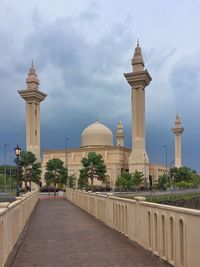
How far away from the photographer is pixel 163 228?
8070 millimetres

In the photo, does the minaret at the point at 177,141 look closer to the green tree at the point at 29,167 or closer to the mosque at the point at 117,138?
the mosque at the point at 117,138

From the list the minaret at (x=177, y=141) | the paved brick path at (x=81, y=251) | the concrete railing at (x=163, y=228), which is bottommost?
the paved brick path at (x=81, y=251)

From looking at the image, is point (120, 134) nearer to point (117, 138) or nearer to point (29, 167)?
point (117, 138)

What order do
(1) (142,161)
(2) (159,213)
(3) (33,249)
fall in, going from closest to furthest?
1. (2) (159,213)
2. (3) (33,249)
3. (1) (142,161)

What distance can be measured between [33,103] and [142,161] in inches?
1062

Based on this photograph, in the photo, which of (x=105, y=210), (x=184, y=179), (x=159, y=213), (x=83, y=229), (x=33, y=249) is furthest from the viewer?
(x=184, y=179)

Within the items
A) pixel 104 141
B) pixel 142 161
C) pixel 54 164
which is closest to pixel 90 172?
pixel 54 164

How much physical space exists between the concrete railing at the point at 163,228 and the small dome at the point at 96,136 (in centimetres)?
9333

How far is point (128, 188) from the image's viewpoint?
254ft

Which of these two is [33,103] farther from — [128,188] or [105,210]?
[105,210]

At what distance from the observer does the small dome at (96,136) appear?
10662 centimetres

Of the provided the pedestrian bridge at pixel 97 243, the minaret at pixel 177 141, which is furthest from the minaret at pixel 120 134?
the pedestrian bridge at pixel 97 243

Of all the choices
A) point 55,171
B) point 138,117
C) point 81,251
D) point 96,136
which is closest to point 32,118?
point 96,136

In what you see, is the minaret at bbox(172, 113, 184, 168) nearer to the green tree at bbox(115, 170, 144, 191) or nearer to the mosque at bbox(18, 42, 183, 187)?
the mosque at bbox(18, 42, 183, 187)
